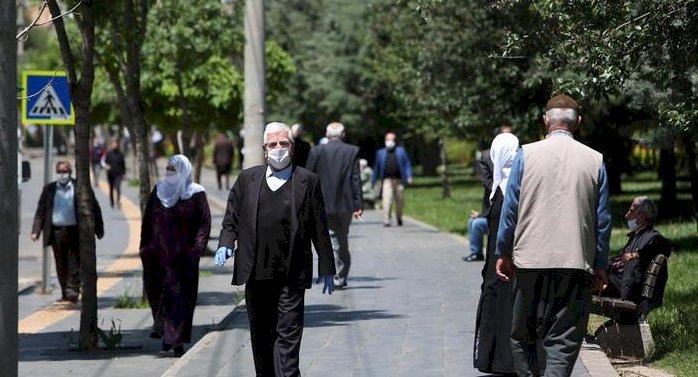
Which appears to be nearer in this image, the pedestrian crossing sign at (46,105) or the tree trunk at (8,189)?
the tree trunk at (8,189)

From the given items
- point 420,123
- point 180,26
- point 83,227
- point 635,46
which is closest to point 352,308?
point 83,227

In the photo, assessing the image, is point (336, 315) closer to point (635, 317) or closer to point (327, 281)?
point (635, 317)

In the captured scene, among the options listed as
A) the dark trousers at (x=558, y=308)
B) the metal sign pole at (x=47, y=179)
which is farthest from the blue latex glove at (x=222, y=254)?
the metal sign pole at (x=47, y=179)

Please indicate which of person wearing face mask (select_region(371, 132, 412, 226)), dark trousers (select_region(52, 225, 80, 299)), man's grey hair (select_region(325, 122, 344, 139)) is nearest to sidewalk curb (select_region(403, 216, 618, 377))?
man's grey hair (select_region(325, 122, 344, 139))

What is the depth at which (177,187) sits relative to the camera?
13.1m

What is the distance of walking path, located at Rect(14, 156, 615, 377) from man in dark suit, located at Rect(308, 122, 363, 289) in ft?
1.64

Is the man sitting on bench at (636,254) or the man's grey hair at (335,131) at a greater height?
the man's grey hair at (335,131)

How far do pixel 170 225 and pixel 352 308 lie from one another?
3224 mm

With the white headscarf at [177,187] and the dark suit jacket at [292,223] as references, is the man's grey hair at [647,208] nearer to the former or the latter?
the dark suit jacket at [292,223]

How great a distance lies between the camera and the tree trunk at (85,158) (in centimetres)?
1381

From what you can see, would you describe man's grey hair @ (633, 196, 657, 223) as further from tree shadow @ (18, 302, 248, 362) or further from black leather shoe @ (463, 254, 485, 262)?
black leather shoe @ (463, 254, 485, 262)

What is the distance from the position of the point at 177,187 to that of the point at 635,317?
3757 millimetres

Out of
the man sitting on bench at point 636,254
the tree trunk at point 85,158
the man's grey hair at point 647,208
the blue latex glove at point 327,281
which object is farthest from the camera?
the tree trunk at point 85,158

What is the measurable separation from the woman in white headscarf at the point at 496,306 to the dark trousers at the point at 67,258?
9.17 m
